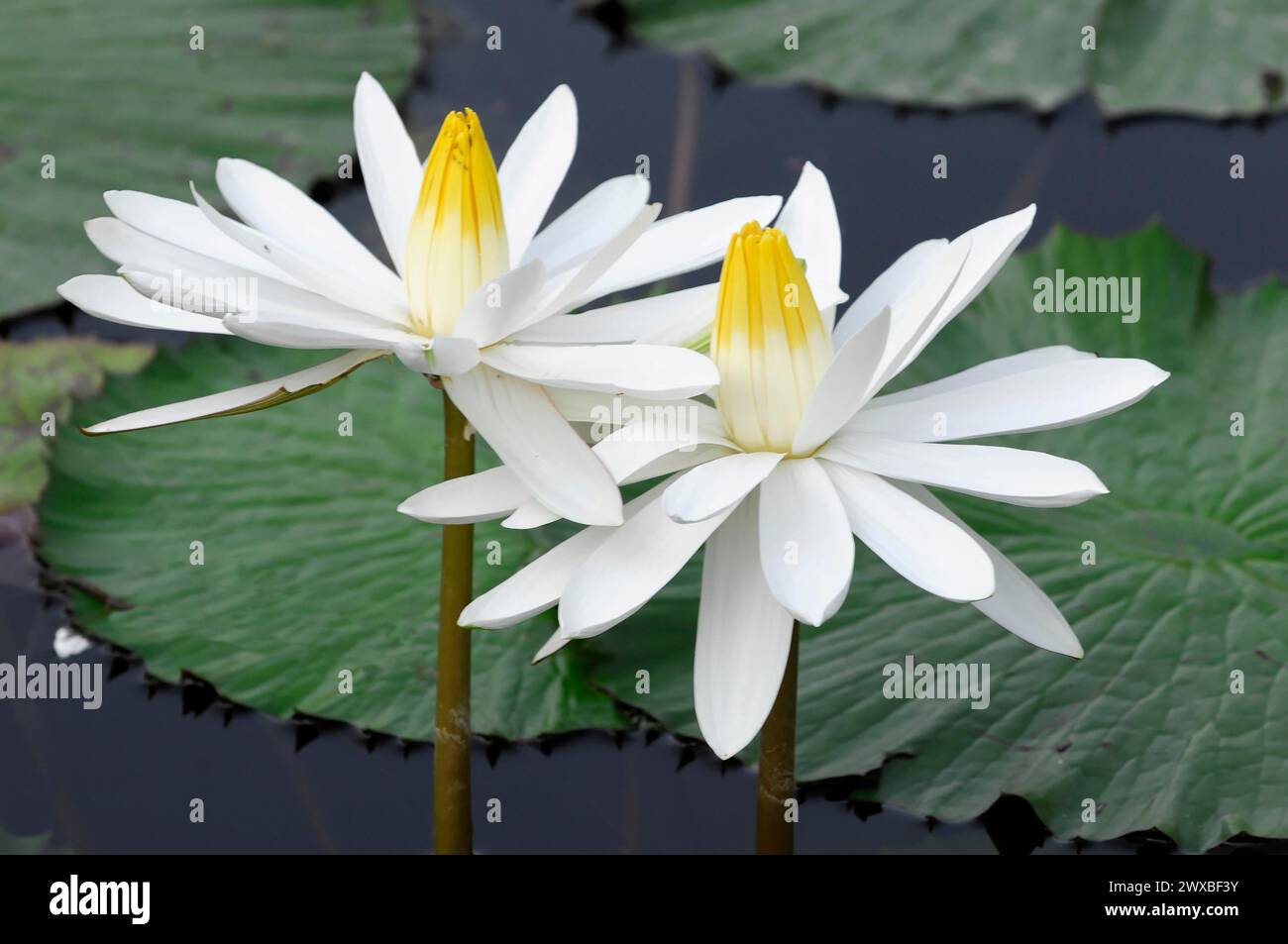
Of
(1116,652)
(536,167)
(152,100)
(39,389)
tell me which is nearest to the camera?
(536,167)

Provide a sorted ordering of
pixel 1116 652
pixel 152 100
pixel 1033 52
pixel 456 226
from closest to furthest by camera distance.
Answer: pixel 456 226 → pixel 1116 652 → pixel 152 100 → pixel 1033 52

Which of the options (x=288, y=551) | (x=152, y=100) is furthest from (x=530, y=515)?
(x=152, y=100)

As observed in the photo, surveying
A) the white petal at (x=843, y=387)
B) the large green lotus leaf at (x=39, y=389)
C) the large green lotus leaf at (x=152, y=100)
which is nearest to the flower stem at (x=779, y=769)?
the white petal at (x=843, y=387)

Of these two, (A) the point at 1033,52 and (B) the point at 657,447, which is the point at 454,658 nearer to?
(B) the point at 657,447

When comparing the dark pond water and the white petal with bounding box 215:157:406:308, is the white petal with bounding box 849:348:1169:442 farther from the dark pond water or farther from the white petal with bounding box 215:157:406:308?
the dark pond water
